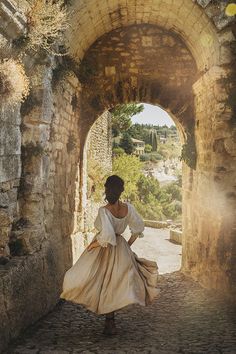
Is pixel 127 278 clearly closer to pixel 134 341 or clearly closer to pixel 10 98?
pixel 134 341

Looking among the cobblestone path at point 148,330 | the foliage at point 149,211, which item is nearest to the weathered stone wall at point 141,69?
the cobblestone path at point 148,330

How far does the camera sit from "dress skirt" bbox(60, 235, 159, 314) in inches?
144

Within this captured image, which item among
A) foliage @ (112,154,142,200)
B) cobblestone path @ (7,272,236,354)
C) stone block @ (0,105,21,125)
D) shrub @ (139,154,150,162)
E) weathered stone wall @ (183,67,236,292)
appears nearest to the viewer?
cobblestone path @ (7,272,236,354)

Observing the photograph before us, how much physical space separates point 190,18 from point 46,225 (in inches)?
142

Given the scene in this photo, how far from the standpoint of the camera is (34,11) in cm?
387

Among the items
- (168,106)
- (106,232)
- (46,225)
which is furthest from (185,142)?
(106,232)

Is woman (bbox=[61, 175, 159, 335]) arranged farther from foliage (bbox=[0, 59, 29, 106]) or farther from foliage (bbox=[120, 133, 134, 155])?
foliage (bbox=[120, 133, 134, 155])

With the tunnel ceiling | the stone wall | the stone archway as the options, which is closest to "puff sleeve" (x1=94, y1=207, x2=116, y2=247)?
the tunnel ceiling

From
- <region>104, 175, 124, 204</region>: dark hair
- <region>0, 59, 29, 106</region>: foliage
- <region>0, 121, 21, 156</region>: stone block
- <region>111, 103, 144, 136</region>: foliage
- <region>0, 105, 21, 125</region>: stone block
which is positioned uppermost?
<region>111, 103, 144, 136</region>: foliage

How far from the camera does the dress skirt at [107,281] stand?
366 cm

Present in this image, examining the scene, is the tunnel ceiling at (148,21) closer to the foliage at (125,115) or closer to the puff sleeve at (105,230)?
the puff sleeve at (105,230)

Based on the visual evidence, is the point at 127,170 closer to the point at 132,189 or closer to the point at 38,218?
the point at 132,189

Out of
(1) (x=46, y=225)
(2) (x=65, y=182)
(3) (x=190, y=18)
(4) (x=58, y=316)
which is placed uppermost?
(3) (x=190, y=18)

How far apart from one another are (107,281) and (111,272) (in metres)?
0.09
